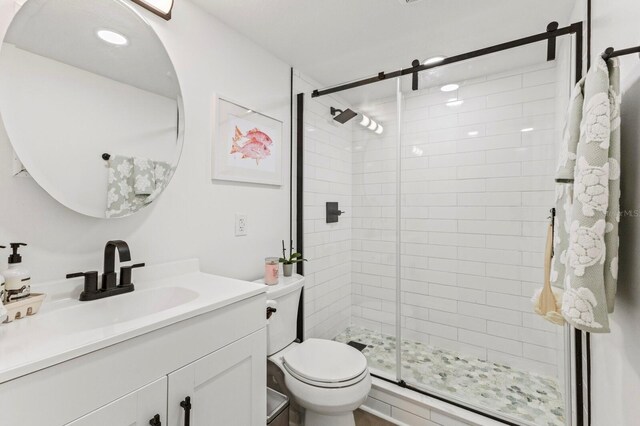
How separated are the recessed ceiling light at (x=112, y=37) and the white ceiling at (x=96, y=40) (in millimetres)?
14

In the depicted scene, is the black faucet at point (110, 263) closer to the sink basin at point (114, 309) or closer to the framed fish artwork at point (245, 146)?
the sink basin at point (114, 309)

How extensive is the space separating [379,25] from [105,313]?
1909 millimetres

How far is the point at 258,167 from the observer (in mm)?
1840

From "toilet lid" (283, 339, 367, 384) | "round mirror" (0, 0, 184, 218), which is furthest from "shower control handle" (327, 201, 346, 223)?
"round mirror" (0, 0, 184, 218)

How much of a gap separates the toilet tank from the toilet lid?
0.26 feet

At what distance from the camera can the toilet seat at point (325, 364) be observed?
141 cm

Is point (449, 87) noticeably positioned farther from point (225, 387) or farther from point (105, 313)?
point (105, 313)

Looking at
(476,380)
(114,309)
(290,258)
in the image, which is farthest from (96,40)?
(476,380)

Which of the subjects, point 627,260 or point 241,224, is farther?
point 241,224

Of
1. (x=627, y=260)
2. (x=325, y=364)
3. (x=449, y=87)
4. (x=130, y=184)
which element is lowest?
(x=325, y=364)

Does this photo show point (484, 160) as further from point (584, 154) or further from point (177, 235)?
point (177, 235)

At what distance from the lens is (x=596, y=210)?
0.72 meters

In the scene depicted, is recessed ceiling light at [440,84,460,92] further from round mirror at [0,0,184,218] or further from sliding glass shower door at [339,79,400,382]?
round mirror at [0,0,184,218]

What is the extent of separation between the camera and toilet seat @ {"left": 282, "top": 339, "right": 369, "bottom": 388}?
4.62 ft
